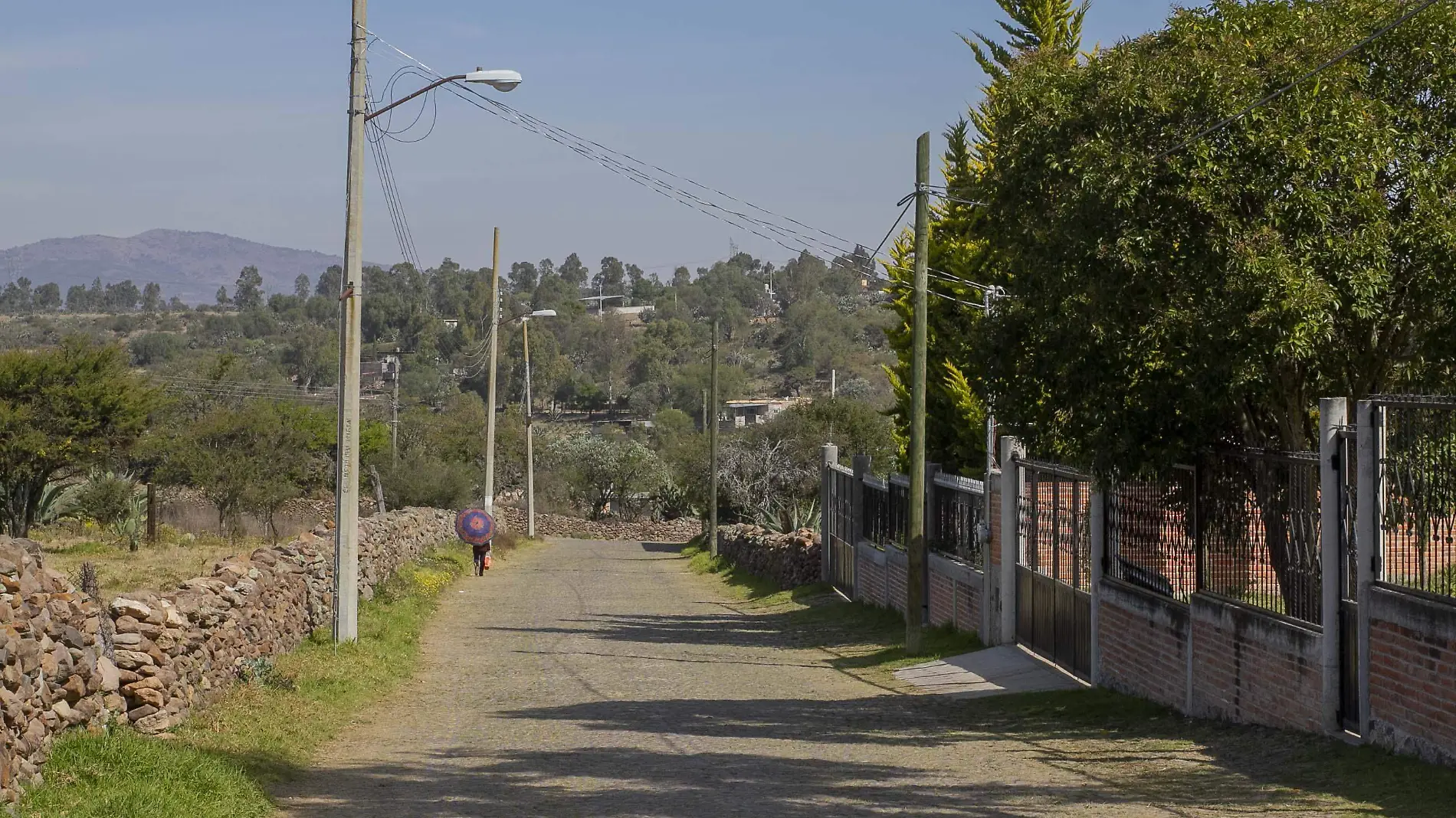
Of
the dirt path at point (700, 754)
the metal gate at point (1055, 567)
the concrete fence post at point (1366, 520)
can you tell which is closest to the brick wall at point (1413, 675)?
the concrete fence post at point (1366, 520)

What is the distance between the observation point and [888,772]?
444 inches

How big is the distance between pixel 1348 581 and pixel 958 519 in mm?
11028

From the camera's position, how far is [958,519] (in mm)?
22141

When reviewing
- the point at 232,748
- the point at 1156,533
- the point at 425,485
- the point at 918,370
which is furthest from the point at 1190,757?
the point at 425,485

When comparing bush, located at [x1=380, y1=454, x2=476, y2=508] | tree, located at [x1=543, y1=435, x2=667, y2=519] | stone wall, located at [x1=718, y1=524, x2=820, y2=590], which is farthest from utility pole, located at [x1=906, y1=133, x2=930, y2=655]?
tree, located at [x1=543, y1=435, x2=667, y2=519]

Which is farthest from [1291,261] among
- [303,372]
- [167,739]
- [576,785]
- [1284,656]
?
[303,372]

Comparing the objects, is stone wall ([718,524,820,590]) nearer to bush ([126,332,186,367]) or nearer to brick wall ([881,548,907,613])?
brick wall ([881,548,907,613])

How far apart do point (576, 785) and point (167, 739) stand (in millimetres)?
2871

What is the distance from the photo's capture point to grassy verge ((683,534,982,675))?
66.3 ft

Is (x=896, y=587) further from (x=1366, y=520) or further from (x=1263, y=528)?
(x=1366, y=520)

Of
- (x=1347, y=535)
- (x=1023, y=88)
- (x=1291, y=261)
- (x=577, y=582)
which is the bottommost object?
(x=577, y=582)

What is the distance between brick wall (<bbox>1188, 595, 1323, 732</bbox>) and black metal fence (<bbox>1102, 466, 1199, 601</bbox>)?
2.05 ft

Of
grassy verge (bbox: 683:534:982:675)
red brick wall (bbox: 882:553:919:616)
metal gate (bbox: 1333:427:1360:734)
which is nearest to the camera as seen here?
metal gate (bbox: 1333:427:1360:734)

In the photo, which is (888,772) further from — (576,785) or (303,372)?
(303,372)
